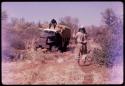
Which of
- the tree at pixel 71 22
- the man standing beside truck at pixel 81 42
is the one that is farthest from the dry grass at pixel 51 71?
the tree at pixel 71 22

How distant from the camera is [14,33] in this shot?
3191 mm

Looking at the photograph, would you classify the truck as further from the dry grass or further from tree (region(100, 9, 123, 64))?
tree (region(100, 9, 123, 64))

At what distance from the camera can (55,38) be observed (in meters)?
3.24

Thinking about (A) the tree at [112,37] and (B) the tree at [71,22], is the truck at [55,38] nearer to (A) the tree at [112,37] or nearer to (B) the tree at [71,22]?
(B) the tree at [71,22]

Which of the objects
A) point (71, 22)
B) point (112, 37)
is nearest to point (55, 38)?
point (71, 22)

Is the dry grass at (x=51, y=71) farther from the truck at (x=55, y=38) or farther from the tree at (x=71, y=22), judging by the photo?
the tree at (x=71, y=22)

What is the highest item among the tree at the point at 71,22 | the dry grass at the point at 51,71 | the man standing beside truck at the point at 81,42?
the tree at the point at 71,22

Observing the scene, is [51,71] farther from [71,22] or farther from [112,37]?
[112,37]

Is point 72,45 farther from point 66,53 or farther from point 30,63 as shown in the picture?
point 30,63

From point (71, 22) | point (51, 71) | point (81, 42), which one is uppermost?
point (71, 22)

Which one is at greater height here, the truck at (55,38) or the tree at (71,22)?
the tree at (71,22)

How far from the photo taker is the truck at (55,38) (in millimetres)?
3219

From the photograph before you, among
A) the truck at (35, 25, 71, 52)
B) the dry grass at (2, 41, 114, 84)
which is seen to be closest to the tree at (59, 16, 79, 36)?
the truck at (35, 25, 71, 52)

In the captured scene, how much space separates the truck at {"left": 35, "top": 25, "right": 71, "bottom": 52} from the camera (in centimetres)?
322
